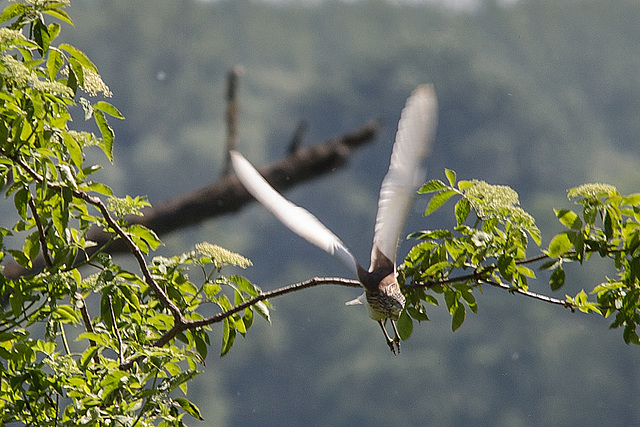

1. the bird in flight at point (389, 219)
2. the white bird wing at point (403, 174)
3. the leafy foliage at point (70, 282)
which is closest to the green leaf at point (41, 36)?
the leafy foliage at point (70, 282)

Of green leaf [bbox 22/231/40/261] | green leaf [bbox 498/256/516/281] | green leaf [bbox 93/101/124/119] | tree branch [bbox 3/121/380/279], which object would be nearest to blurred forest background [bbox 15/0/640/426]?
tree branch [bbox 3/121/380/279]

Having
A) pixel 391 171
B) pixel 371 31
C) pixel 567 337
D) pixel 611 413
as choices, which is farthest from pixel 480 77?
pixel 391 171

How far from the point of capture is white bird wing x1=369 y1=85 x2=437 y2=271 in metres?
1.22

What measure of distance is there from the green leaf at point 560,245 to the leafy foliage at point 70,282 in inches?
18.0

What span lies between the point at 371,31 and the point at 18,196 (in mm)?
44990

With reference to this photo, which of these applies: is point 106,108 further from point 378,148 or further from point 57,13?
point 378,148

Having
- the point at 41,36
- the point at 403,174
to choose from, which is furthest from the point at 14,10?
the point at 403,174

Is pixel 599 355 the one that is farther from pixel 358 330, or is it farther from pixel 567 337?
pixel 358 330

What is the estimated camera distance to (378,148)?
111ft

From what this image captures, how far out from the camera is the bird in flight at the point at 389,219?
1.21 metres

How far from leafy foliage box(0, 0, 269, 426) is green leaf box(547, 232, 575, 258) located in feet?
1.50

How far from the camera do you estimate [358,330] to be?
30062 mm

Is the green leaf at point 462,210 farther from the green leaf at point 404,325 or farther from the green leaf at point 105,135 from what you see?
the green leaf at point 105,135

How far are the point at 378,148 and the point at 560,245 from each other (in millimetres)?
32926
